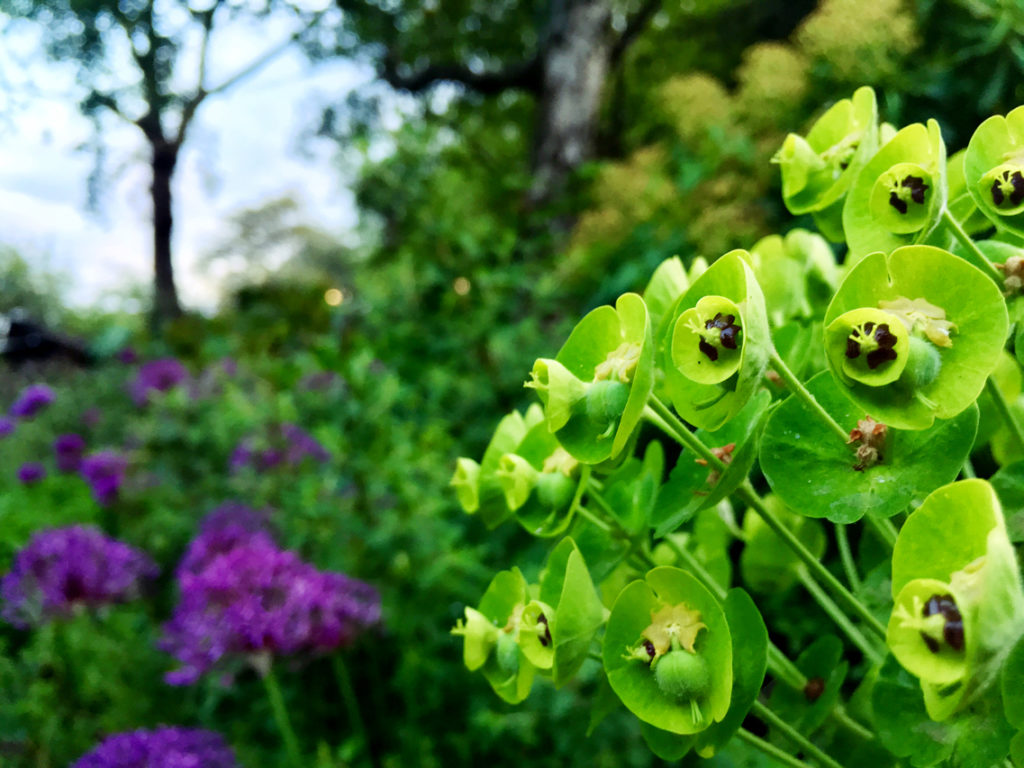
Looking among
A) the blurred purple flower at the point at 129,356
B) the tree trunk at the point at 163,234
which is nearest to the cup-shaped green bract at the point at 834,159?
the blurred purple flower at the point at 129,356

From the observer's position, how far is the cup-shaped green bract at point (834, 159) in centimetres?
29

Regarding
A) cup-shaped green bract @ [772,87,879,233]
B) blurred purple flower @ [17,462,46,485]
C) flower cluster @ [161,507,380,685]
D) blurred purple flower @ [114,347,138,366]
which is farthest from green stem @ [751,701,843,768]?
blurred purple flower @ [114,347,138,366]

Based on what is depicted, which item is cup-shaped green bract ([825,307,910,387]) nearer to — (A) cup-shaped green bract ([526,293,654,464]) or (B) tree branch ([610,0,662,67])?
(A) cup-shaped green bract ([526,293,654,464])

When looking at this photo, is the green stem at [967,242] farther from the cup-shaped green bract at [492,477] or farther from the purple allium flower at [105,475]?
the purple allium flower at [105,475]

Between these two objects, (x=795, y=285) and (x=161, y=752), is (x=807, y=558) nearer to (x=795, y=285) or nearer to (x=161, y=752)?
(x=795, y=285)

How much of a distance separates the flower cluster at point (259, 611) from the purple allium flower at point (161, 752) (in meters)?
0.08

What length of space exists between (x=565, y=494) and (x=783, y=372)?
102mm

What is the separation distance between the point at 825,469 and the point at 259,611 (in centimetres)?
59

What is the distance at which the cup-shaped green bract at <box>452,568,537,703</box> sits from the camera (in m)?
0.28

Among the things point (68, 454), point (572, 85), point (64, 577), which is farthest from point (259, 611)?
point (572, 85)

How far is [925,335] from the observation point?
0.21 meters

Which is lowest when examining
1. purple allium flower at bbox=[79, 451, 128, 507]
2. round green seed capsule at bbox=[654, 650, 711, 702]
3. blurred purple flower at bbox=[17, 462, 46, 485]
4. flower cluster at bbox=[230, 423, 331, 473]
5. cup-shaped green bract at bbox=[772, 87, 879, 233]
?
blurred purple flower at bbox=[17, 462, 46, 485]

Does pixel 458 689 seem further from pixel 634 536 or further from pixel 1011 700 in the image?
pixel 1011 700

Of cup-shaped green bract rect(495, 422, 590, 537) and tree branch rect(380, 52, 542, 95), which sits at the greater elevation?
cup-shaped green bract rect(495, 422, 590, 537)
